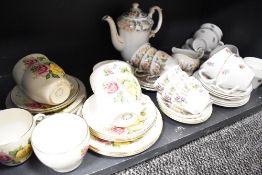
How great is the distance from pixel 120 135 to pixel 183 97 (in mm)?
181

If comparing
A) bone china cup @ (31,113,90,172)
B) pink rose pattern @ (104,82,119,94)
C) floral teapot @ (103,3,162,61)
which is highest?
floral teapot @ (103,3,162,61)

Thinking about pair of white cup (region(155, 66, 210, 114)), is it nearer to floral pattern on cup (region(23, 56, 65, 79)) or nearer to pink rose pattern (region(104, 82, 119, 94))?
pink rose pattern (region(104, 82, 119, 94))

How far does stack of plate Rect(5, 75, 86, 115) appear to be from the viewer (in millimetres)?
622

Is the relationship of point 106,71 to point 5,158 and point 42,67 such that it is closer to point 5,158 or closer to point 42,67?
point 42,67

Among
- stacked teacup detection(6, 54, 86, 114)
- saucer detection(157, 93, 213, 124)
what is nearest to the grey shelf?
saucer detection(157, 93, 213, 124)

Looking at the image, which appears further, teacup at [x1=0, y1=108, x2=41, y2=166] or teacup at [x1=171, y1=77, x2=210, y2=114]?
teacup at [x1=171, y1=77, x2=210, y2=114]

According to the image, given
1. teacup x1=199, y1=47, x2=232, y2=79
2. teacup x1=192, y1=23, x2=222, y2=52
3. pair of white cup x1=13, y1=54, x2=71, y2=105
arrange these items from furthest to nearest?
teacup x1=192, y1=23, x2=222, y2=52
teacup x1=199, y1=47, x2=232, y2=79
pair of white cup x1=13, y1=54, x2=71, y2=105

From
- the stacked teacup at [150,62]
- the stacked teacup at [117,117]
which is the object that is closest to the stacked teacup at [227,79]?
the stacked teacup at [150,62]

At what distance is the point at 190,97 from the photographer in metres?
0.63

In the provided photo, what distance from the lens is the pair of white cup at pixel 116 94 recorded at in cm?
56

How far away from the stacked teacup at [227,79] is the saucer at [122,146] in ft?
0.73

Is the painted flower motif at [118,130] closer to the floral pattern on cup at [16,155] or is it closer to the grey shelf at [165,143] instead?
the grey shelf at [165,143]

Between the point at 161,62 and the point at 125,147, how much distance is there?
27cm

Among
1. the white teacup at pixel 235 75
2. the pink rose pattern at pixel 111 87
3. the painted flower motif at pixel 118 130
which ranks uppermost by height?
the pink rose pattern at pixel 111 87
